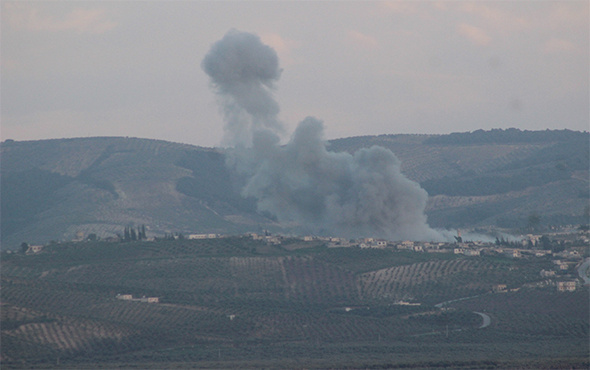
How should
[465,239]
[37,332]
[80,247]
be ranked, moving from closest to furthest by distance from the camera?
[37,332] < [80,247] < [465,239]

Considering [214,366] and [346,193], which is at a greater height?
[346,193]

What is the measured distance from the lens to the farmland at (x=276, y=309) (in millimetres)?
98625

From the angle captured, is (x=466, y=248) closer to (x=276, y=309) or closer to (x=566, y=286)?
(x=566, y=286)

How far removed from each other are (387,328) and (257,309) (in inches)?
574

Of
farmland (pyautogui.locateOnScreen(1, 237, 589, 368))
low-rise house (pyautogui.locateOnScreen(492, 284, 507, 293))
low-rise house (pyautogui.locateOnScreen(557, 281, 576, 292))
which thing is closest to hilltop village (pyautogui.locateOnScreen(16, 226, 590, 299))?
farmland (pyautogui.locateOnScreen(1, 237, 589, 368))

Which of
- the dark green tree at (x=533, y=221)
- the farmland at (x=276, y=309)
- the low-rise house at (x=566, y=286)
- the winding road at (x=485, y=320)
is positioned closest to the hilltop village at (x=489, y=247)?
the farmland at (x=276, y=309)

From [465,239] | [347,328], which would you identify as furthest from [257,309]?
[465,239]

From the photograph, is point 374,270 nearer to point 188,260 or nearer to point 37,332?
point 188,260

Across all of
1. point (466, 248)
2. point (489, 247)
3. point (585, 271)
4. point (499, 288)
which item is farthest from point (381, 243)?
point (585, 271)

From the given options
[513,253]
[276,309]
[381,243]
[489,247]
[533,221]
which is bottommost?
[276,309]

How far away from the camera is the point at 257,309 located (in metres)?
119

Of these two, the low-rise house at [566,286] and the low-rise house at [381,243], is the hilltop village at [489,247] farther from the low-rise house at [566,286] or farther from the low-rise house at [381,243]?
the low-rise house at [566,286]

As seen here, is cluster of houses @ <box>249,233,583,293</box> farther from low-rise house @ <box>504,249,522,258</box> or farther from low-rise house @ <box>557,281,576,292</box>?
low-rise house @ <box>557,281,576,292</box>

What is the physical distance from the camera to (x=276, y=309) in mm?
119625
